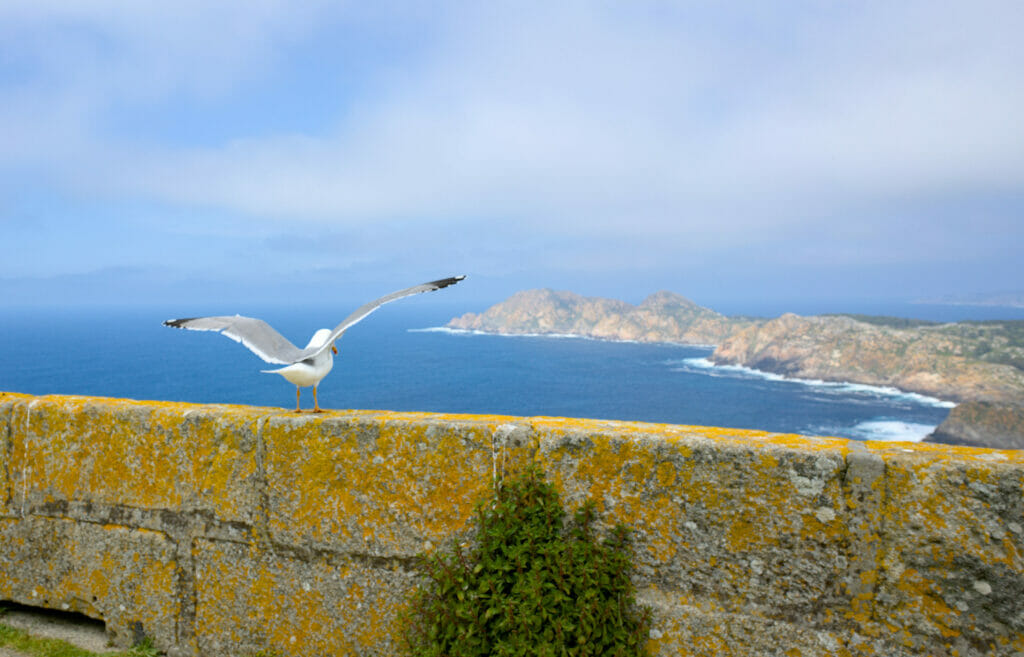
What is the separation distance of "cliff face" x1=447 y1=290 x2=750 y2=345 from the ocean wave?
41.8 m

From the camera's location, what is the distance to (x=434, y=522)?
114 inches

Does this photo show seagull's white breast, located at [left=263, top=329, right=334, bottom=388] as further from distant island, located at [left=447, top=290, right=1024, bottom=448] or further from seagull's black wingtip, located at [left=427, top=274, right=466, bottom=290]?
distant island, located at [left=447, top=290, right=1024, bottom=448]

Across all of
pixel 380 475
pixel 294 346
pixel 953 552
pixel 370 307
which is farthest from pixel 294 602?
pixel 953 552

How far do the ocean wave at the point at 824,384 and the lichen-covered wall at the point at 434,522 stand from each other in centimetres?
10379

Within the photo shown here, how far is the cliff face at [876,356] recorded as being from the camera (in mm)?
88500

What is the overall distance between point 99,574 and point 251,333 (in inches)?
73.7

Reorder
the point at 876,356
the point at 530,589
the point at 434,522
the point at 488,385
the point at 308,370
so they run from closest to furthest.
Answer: the point at 530,589
the point at 434,522
the point at 308,370
the point at 488,385
the point at 876,356

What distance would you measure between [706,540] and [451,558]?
1265 millimetres

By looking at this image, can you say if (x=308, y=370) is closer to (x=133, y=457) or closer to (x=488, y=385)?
(x=133, y=457)

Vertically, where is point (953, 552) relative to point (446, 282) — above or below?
below

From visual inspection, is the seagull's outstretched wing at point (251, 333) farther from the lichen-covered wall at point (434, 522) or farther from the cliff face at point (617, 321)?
the cliff face at point (617, 321)

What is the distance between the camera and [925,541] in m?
2.23

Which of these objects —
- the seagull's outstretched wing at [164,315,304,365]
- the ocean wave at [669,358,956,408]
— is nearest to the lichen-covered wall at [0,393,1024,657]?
the seagull's outstretched wing at [164,315,304,365]

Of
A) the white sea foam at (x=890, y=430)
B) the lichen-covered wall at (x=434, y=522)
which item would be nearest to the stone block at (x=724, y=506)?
the lichen-covered wall at (x=434, y=522)
